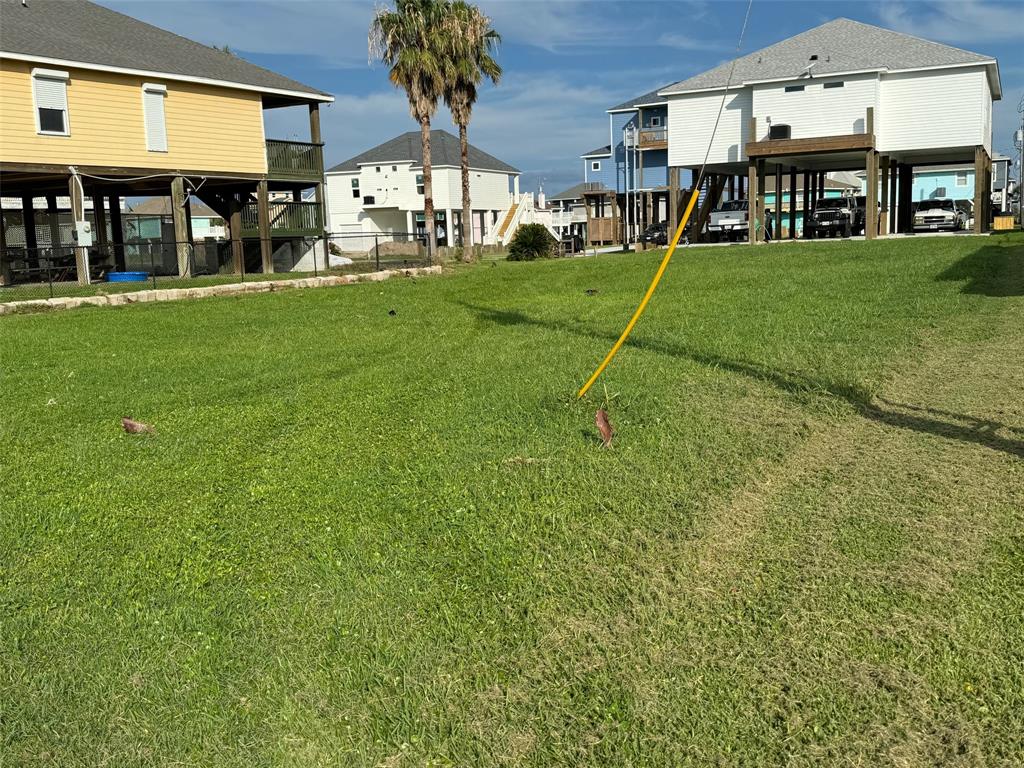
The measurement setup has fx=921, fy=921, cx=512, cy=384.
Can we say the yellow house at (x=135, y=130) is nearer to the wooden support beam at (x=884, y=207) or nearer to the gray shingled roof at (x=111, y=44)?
the gray shingled roof at (x=111, y=44)

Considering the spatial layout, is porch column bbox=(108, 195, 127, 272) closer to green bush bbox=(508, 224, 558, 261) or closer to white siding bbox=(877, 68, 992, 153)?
green bush bbox=(508, 224, 558, 261)

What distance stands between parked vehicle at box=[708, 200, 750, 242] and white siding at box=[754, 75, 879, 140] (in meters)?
3.71

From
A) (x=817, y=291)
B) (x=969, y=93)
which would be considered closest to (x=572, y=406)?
(x=817, y=291)

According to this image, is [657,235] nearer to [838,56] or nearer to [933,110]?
[838,56]

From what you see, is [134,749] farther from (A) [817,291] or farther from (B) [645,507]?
(A) [817,291]

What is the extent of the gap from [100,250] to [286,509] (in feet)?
86.3

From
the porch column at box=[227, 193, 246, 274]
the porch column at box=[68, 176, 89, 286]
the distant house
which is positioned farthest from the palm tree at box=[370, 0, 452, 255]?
the distant house

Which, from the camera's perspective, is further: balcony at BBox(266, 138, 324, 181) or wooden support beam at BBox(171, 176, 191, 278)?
balcony at BBox(266, 138, 324, 181)

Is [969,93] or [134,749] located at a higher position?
[969,93]

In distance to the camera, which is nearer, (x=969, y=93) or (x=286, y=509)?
(x=286, y=509)

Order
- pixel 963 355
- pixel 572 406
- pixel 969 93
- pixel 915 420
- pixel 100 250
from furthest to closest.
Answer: pixel 969 93
pixel 100 250
pixel 963 355
pixel 572 406
pixel 915 420

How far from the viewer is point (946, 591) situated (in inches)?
148

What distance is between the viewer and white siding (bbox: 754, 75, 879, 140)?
108 ft

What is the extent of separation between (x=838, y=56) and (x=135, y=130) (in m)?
24.4
